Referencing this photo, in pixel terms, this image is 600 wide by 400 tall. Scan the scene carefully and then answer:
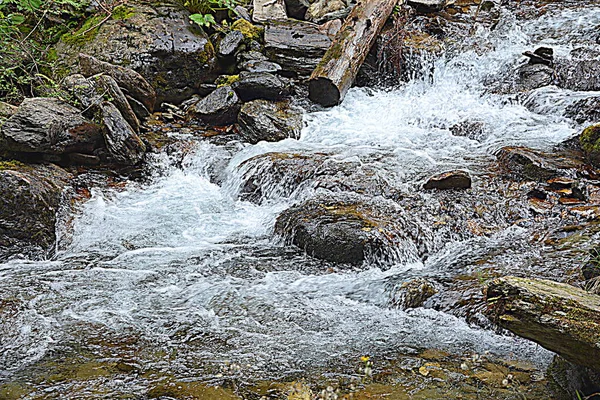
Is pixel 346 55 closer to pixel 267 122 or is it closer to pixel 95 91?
pixel 267 122

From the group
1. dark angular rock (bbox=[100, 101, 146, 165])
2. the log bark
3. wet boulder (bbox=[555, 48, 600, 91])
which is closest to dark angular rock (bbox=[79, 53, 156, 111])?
dark angular rock (bbox=[100, 101, 146, 165])

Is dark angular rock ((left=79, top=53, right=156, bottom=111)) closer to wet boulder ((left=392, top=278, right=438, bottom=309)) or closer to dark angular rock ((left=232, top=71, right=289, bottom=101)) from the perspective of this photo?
dark angular rock ((left=232, top=71, right=289, bottom=101))

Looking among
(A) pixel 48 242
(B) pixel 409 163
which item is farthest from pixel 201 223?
(B) pixel 409 163

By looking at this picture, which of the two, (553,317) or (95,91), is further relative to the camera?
(95,91)

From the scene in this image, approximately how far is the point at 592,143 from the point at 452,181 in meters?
1.99

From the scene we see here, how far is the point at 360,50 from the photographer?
30.8 feet

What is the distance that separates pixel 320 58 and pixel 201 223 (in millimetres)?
4745

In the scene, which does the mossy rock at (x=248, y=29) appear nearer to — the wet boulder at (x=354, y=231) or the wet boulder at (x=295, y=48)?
the wet boulder at (x=295, y=48)

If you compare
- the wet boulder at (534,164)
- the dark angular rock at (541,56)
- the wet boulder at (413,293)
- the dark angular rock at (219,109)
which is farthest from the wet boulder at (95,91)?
the dark angular rock at (541,56)

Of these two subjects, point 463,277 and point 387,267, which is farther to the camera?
point 387,267

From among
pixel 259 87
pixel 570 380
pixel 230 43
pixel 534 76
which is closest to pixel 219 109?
pixel 259 87

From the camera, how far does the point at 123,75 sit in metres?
8.14

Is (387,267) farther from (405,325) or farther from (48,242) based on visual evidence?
(48,242)

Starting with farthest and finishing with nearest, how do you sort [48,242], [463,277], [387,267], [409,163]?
[409,163], [48,242], [387,267], [463,277]
